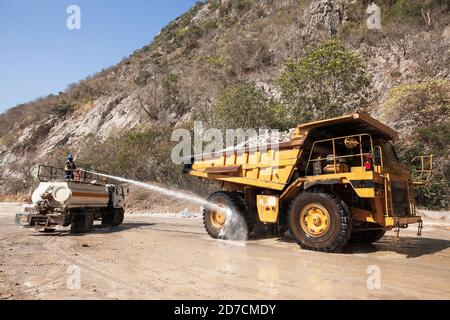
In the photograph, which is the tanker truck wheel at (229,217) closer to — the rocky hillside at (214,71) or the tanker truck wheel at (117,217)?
the tanker truck wheel at (117,217)

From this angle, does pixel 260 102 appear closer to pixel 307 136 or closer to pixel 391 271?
pixel 307 136

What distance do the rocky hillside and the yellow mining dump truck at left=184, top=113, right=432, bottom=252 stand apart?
1159cm

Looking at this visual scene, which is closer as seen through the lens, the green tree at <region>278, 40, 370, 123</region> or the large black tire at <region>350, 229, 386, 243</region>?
the large black tire at <region>350, 229, 386, 243</region>

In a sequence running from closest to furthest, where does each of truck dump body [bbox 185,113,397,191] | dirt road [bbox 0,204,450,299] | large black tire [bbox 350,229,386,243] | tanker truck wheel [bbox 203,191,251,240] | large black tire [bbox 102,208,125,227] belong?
1. dirt road [bbox 0,204,450,299]
2. truck dump body [bbox 185,113,397,191]
3. large black tire [bbox 350,229,386,243]
4. tanker truck wheel [bbox 203,191,251,240]
5. large black tire [bbox 102,208,125,227]

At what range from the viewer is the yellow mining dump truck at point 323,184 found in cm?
766

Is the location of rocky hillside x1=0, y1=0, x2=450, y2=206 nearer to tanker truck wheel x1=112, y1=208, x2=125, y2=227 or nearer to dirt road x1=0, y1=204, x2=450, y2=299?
tanker truck wheel x1=112, y1=208, x2=125, y2=227

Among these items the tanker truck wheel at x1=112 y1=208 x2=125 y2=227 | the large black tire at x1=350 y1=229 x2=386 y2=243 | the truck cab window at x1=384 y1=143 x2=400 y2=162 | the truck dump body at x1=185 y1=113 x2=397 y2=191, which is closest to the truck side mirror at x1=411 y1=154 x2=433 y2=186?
the truck cab window at x1=384 y1=143 x2=400 y2=162

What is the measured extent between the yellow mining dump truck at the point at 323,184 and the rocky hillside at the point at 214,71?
11.6 meters

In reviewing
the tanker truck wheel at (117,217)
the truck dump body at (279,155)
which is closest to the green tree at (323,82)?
the tanker truck wheel at (117,217)

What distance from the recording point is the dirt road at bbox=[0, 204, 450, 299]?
186 inches

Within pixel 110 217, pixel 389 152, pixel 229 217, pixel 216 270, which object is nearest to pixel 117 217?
pixel 110 217

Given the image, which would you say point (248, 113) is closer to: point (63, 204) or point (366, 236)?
point (63, 204)

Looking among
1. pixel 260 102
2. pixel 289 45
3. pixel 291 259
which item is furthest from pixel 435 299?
pixel 289 45

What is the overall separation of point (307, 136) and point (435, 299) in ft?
15.5
